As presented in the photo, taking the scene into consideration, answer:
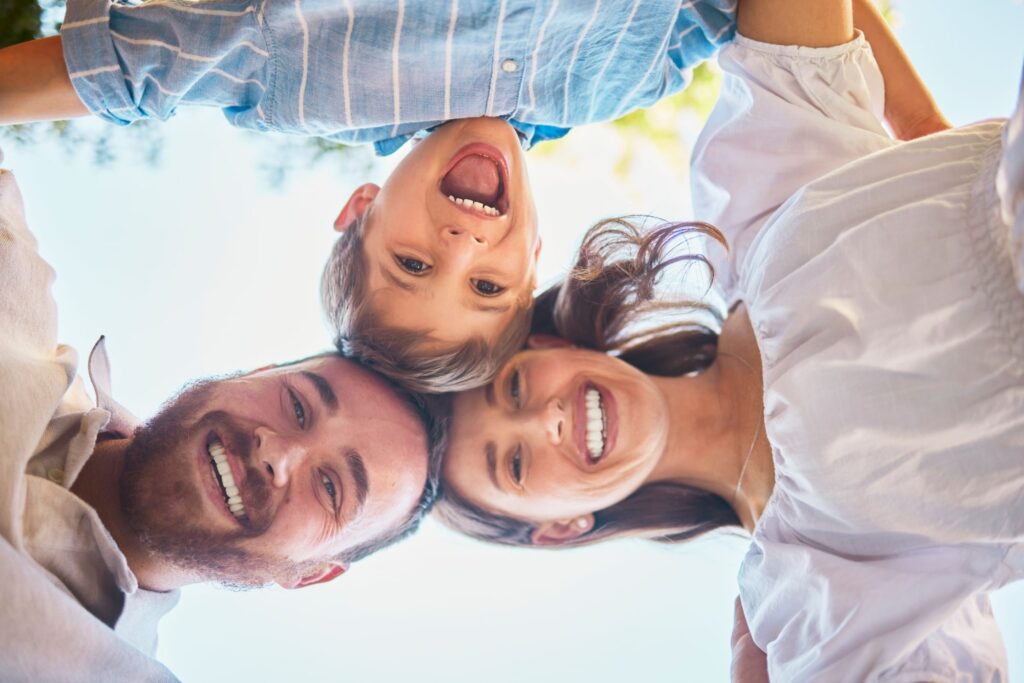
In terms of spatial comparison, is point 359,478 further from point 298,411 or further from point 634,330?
point 634,330

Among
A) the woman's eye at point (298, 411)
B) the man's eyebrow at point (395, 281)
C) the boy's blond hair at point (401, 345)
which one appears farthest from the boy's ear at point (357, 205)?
the woman's eye at point (298, 411)


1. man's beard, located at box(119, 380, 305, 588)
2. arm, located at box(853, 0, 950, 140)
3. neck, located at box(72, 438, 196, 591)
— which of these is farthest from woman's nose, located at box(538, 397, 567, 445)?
arm, located at box(853, 0, 950, 140)

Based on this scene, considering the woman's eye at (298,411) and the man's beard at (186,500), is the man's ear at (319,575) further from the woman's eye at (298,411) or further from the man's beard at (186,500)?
the woman's eye at (298,411)

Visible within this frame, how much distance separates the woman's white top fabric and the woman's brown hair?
6.5 inches

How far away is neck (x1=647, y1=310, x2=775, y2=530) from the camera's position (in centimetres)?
103

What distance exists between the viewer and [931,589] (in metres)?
0.80

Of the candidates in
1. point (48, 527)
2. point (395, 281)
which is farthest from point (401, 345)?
point (48, 527)

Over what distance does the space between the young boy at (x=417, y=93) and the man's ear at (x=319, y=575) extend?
25 cm

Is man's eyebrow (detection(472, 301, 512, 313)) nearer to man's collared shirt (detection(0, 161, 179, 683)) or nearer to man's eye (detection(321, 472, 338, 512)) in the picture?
man's eye (detection(321, 472, 338, 512))

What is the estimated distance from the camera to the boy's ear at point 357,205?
1.08 meters

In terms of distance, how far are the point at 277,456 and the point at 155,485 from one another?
129 millimetres

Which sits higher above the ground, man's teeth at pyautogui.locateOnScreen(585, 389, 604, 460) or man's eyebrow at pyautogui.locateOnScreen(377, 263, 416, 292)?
man's eyebrow at pyautogui.locateOnScreen(377, 263, 416, 292)

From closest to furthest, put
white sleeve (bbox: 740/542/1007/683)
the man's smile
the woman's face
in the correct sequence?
white sleeve (bbox: 740/542/1007/683)
the man's smile
the woman's face

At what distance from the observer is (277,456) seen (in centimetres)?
92
